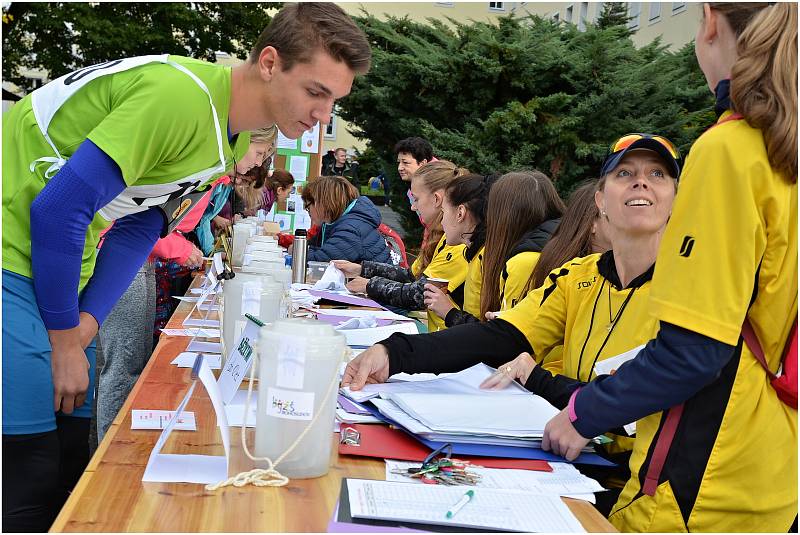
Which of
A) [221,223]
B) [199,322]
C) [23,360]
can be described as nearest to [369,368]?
[23,360]

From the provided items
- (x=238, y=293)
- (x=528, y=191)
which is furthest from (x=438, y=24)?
(x=238, y=293)

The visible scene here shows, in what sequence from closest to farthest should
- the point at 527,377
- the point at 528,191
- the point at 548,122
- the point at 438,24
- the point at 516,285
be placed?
the point at 527,377
the point at 516,285
the point at 528,191
the point at 548,122
the point at 438,24

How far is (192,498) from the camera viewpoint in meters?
1.29

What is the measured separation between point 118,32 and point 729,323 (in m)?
20.4

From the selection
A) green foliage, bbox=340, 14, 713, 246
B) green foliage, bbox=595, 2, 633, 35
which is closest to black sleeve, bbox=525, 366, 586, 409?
green foliage, bbox=340, 14, 713, 246

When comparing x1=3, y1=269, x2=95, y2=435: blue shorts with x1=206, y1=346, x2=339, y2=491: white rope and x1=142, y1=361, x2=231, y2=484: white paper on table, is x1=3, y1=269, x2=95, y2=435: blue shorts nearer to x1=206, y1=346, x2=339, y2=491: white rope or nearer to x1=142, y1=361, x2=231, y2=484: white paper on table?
x1=142, y1=361, x2=231, y2=484: white paper on table

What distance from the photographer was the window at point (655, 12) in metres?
19.7

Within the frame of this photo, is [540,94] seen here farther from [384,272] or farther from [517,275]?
[517,275]

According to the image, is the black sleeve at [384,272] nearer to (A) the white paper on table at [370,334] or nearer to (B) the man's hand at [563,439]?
(A) the white paper on table at [370,334]

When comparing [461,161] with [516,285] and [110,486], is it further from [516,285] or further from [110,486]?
[110,486]

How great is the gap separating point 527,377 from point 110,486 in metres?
1.10

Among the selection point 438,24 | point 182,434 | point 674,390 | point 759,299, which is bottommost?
point 182,434

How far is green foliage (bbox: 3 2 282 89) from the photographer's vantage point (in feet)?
63.4

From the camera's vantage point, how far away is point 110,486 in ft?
4.35
